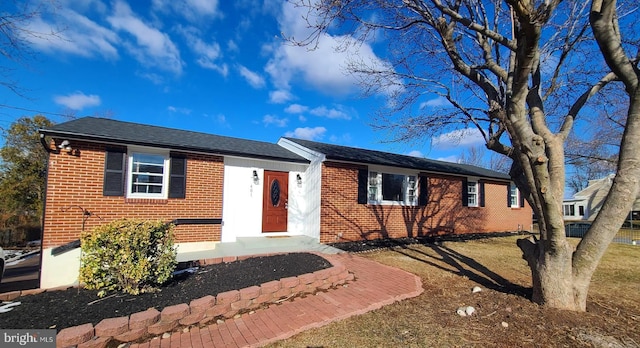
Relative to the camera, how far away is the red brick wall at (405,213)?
9266 millimetres

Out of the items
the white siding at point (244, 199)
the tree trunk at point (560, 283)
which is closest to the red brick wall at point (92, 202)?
the white siding at point (244, 199)

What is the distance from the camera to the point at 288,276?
4934 millimetres

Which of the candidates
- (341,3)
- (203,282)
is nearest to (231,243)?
(203,282)

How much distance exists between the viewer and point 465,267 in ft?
22.3

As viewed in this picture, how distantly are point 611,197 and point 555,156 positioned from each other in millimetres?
818

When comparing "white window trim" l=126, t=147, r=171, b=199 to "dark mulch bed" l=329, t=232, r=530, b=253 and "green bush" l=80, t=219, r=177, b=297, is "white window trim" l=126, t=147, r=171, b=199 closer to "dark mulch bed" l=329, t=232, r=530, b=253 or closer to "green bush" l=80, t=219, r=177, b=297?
"green bush" l=80, t=219, r=177, b=297

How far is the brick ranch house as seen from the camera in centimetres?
631

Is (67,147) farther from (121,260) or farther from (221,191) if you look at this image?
(121,260)

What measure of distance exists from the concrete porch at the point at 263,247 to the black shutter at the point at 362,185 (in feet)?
7.19

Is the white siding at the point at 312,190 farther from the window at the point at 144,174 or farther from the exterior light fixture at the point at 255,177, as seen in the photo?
the window at the point at 144,174

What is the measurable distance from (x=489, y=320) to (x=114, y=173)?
7.97m

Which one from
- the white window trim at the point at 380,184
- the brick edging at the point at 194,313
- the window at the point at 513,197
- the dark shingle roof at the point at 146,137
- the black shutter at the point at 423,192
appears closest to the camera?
Answer: the brick edging at the point at 194,313

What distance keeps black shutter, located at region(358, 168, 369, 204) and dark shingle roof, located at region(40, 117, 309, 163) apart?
1964 mm

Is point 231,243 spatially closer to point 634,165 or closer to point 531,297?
point 531,297
